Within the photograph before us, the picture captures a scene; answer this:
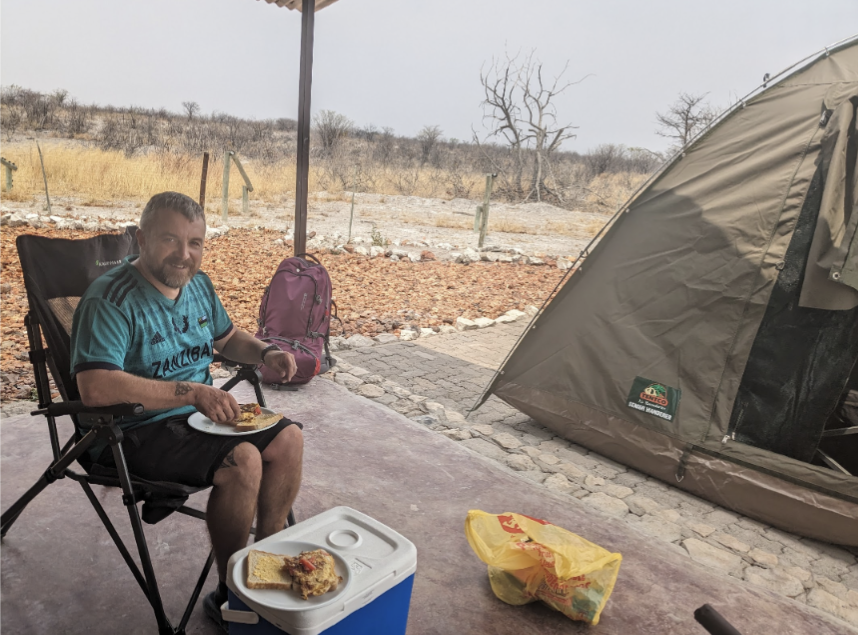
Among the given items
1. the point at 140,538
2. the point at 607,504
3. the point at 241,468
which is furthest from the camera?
the point at 607,504

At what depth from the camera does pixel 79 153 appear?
8398 millimetres

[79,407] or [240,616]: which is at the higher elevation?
[79,407]

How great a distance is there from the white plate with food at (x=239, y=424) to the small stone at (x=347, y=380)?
89.3 inches

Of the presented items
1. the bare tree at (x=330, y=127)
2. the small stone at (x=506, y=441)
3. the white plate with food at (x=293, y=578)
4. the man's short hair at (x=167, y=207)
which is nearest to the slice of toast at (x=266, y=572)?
the white plate with food at (x=293, y=578)

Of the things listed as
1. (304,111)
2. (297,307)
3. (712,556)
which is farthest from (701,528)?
(304,111)

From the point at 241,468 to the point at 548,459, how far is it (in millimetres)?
2070

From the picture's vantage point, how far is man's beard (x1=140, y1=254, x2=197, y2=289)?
2.04 m

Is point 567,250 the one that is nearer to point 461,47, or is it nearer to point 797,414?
point 797,414

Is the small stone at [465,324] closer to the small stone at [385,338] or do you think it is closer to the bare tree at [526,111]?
the small stone at [385,338]

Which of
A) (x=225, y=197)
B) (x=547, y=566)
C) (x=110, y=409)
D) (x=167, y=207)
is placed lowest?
(x=547, y=566)

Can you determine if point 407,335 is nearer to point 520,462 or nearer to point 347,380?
point 347,380

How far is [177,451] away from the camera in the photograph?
1.91 m

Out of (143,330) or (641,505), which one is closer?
(143,330)

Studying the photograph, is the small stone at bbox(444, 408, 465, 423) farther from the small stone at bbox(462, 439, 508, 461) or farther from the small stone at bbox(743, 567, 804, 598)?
the small stone at bbox(743, 567, 804, 598)
